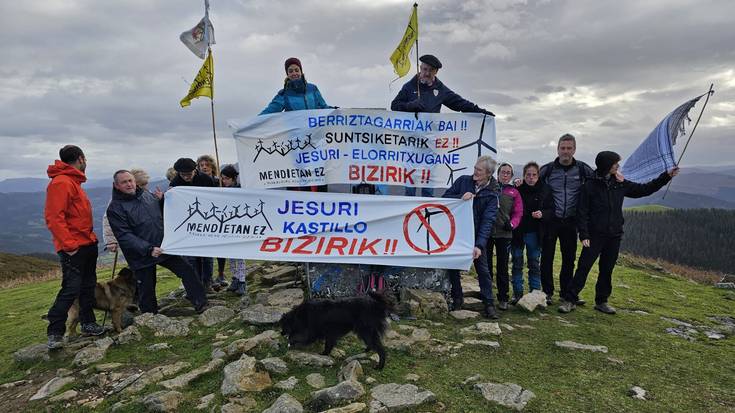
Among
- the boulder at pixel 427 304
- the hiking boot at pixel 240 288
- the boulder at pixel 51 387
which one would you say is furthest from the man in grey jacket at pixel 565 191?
the boulder at pixel 51 387

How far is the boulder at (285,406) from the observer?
4227mm

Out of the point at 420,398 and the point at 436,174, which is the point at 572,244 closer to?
the point at 436,174

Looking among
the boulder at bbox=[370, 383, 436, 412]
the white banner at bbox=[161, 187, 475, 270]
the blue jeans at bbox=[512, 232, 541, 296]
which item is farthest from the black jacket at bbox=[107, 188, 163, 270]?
the blue jeans at bbox=[512, 232, 541, 296]

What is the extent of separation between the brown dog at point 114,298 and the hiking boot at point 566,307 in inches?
329

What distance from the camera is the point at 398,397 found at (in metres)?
4.51

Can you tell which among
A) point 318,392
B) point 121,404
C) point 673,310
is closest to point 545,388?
point 318,392

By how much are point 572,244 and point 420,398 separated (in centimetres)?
540

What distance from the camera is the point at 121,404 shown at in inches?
183

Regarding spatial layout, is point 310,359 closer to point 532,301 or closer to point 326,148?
point 326,148

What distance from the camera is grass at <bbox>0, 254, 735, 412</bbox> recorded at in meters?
4.64

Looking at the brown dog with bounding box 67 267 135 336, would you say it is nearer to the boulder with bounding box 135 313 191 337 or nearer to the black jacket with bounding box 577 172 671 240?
the boulder with bounding box 135 313 191 337

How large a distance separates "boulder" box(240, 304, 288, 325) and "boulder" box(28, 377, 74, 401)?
8.12 ft

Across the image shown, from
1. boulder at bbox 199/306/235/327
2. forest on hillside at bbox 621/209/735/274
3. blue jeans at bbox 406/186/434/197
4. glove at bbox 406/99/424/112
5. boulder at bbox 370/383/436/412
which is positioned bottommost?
forest on hillside at bbox 621/209/735/274

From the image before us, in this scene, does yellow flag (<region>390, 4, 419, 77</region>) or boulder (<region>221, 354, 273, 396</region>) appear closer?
boulder (<region>221, 354, 273, 396</region>)
